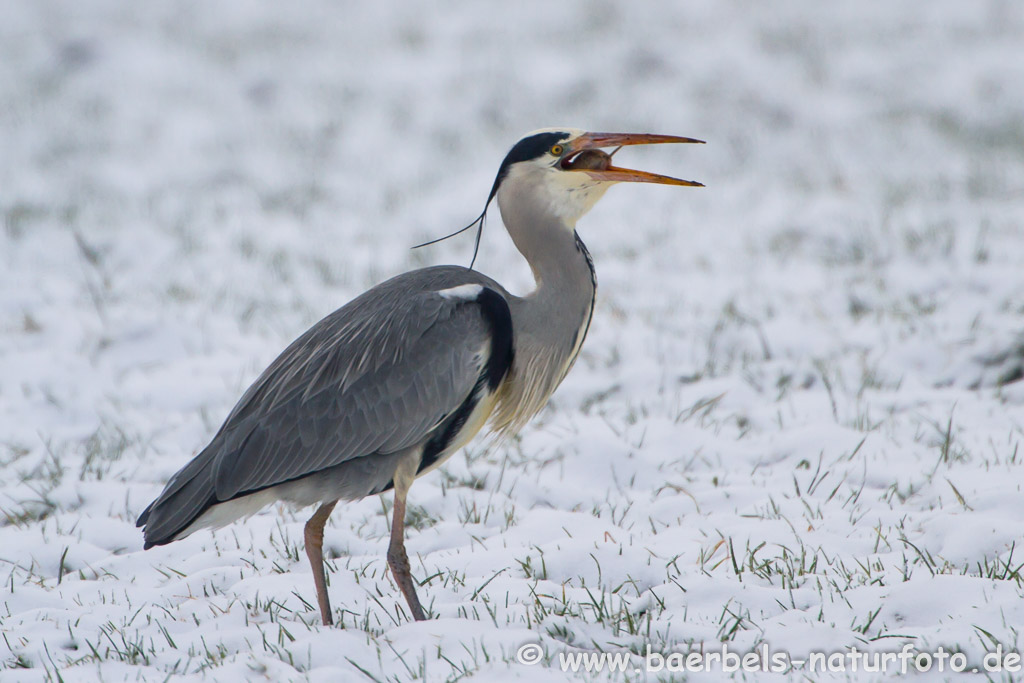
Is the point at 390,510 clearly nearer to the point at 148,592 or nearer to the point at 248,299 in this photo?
the point at 148,592

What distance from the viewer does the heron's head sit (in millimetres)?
3670

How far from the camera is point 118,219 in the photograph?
848 centimetres

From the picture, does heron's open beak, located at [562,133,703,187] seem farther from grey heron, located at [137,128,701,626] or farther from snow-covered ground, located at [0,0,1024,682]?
snow-covered ground, located at [0,0,1024,682]

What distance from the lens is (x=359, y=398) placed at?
336cm

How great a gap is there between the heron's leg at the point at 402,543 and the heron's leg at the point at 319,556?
201 mm

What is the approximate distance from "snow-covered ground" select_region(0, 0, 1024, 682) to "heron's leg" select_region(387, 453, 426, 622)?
3.7 inches

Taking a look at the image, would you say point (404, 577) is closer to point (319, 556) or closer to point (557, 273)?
point (319, 556)

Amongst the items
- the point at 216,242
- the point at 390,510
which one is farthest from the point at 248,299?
the point at 390,510

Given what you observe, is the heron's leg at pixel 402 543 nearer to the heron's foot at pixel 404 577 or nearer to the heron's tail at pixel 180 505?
the heron's foot at pixel 404 577

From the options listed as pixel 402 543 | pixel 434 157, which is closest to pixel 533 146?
pixel 402 543

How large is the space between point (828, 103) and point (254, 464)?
967cm

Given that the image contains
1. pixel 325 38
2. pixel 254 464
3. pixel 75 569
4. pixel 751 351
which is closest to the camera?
pixel 254 464

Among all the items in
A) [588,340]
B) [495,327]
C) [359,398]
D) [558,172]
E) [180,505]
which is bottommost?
[180,505]

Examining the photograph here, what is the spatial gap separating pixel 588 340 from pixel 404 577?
10.0 feet
